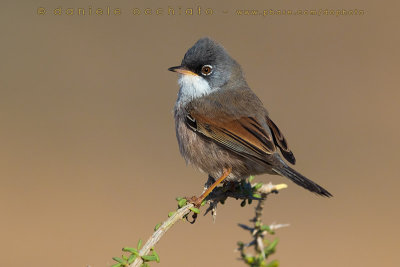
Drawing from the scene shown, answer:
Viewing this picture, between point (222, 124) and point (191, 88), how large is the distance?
1.78ft

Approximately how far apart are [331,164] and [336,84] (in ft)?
8.77

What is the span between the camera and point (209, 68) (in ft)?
16.1

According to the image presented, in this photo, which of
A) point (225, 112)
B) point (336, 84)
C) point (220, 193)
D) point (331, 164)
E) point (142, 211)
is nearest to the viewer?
point (220, 193)

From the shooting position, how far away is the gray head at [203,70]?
15.9 feet

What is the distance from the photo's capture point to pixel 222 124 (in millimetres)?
4496

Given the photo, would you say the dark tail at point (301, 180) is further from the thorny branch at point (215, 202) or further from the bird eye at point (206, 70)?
the bird eye at point (206, 70)

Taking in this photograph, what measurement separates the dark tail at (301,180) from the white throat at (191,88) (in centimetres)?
115

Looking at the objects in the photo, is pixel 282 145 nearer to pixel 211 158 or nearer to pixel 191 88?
pixel 211 158

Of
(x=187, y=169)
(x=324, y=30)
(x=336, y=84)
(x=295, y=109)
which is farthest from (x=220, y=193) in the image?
(x=324, y=30)

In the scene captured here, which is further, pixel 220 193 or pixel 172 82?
pixel 172 82

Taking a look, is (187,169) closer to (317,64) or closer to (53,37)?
(317,64)

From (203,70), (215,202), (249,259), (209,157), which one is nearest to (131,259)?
(249,259)

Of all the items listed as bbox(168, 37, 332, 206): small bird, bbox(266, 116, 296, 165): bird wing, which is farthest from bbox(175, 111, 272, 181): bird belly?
bbox(266, 116, 296, 165): bird wing

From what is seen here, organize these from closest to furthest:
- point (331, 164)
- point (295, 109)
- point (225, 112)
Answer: point (225, 112) → point (331, 164) → point (295, 109)
